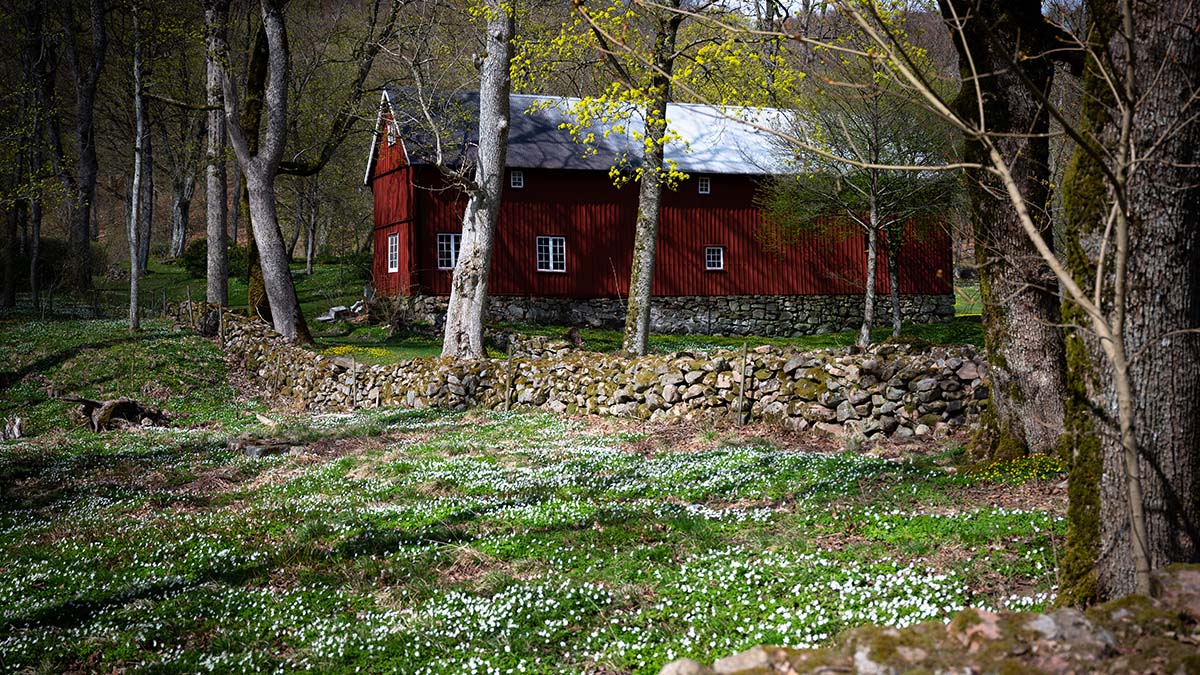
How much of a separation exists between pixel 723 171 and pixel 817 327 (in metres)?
9.15

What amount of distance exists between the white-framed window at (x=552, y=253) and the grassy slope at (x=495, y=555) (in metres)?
26.0

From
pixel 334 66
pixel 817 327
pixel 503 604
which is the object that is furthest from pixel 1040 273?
pixel 334 66

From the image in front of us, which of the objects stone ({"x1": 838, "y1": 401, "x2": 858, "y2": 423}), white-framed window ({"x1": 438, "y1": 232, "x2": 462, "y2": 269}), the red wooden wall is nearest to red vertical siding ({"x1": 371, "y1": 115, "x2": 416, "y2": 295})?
the red wooden wall

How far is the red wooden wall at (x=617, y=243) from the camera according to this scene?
127 feet

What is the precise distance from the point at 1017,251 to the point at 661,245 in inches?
1226

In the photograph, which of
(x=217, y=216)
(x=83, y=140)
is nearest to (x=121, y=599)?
(x=217, y=216)

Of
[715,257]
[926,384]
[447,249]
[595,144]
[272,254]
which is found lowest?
[926,384]

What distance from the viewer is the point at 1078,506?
17.2 feet

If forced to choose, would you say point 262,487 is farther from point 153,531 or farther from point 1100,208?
point 1100,208

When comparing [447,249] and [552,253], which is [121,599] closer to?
[447,249]

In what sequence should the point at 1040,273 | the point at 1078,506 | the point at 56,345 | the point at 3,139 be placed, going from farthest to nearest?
the point at 3,139
the point at 56,345
the point at 1040,273
the point at 1078,506

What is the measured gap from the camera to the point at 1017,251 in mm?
9578

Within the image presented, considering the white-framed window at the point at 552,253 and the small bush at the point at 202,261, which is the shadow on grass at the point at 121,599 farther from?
the small bush at the point at 202,261

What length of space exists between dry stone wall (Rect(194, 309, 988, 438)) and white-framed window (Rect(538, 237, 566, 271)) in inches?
635
